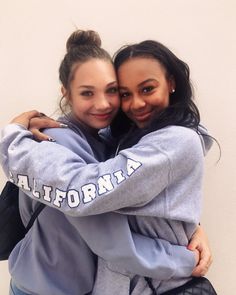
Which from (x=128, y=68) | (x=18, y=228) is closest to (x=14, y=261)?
(x=18, y=228)

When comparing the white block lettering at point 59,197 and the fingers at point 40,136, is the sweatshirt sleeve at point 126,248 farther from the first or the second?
the fingers at point 40,136

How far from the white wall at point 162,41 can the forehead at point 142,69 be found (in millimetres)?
352

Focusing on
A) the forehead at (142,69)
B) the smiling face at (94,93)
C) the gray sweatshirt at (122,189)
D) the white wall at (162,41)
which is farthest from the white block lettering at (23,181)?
the white wall at (162,41)

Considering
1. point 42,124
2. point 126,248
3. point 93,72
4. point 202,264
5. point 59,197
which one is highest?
point 93,72

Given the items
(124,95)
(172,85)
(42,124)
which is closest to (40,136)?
(42,124)

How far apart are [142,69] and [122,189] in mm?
336

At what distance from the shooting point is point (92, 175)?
2.62 ft

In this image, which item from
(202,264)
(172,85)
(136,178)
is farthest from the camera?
(172,85)

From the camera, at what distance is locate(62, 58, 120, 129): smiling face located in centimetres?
97

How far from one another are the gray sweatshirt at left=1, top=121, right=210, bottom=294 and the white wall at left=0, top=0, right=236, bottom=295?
461mm

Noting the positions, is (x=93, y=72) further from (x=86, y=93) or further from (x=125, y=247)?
(x=125, y=247)

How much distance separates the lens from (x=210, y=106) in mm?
Result: 1302

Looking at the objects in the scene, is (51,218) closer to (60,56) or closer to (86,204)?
(86,204)

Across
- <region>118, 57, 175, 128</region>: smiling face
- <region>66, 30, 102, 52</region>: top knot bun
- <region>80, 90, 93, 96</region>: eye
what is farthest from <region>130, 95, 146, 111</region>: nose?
<region>66, 30, 102, 52</region>: top knot bun
